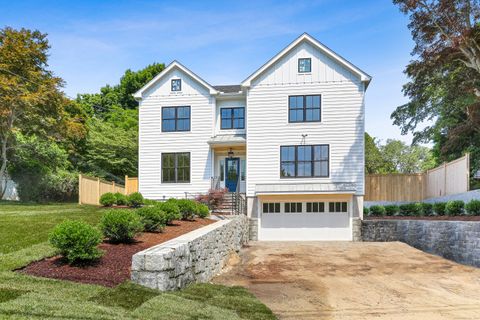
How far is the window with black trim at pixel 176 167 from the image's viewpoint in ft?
62.2

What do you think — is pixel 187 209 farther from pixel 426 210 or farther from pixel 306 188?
pixel 426 210

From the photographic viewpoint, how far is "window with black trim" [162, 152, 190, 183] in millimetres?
18953

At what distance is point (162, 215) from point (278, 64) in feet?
35.9

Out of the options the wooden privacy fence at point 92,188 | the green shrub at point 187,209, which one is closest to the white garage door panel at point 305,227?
the green shrub at point 187,209

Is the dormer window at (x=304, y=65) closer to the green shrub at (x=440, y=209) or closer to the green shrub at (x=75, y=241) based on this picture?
the green shrub at (x=440, y=209)

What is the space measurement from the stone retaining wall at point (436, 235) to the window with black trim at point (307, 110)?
5401 mm

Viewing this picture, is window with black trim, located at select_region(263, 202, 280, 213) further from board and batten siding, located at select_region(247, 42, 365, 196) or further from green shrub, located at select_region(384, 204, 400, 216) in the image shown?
green shrub, located at select_region(384, 204, 400, 216)

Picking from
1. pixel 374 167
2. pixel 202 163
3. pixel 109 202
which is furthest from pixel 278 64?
pixel 374 167

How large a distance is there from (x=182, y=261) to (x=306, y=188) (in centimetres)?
1114

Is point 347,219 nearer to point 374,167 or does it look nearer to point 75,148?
point 374,167

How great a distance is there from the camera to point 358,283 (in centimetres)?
894

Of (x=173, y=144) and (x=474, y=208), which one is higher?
(x=173, y=144)

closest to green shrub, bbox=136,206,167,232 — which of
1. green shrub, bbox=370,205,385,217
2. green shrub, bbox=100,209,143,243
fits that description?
green shrub, bbox=100,209,143,243

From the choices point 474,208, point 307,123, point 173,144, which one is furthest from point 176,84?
point 474,208
